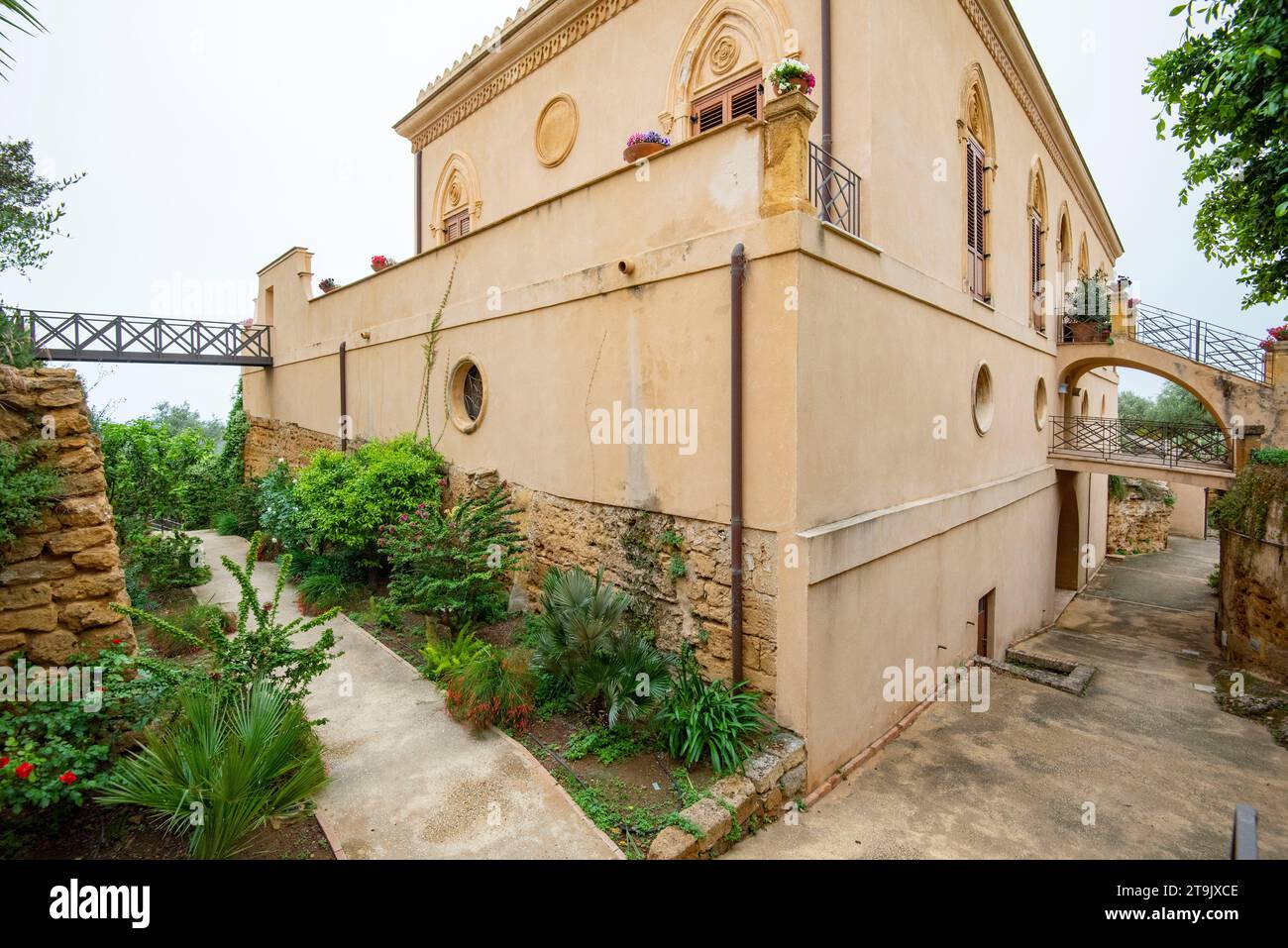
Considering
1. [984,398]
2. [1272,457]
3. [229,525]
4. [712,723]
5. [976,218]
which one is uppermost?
[976,218]

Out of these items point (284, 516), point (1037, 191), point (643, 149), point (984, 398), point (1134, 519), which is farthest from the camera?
point (1134, 519)

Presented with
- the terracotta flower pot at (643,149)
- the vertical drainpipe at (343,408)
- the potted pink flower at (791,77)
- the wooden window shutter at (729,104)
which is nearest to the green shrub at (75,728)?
the terracotta flower pot at (643,149)

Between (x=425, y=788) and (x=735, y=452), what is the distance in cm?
379

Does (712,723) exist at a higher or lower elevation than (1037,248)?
lower

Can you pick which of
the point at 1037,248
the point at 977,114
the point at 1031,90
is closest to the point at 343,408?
the point at 977,114

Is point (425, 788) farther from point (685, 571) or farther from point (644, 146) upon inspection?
point (644, 146)

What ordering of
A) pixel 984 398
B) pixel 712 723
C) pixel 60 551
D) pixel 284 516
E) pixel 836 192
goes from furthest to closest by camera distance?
pixel 284 516
pixel 984 398
pixel 836 192
pixel 712 723
pixel 60 551

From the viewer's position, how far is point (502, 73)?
11.7 m

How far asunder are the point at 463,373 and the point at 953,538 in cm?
763

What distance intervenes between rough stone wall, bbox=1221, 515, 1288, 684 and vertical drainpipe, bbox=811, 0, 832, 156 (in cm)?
951

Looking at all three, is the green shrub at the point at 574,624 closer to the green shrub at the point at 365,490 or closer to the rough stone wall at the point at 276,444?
the green shrub at the point at 365,490

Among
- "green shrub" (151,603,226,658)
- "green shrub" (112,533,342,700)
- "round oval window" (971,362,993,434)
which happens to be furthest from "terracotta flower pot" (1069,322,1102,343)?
"green shrub" (151,603,226,658)

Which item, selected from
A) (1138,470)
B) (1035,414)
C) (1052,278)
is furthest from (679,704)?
(1052,278)

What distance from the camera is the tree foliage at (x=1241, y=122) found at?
21.2 feet
